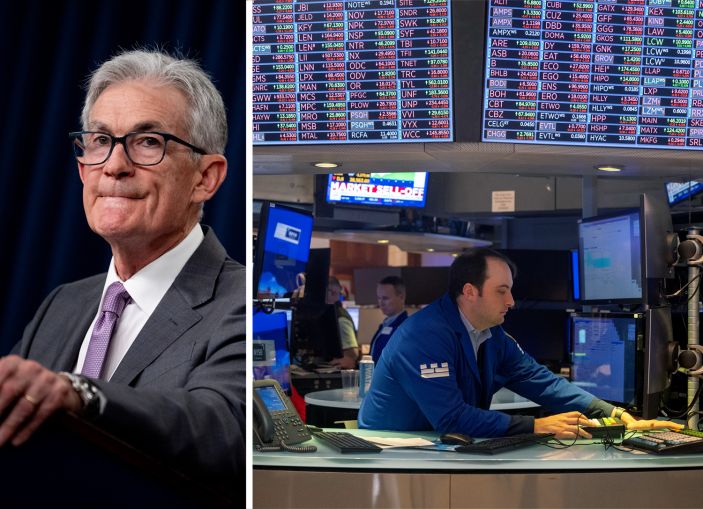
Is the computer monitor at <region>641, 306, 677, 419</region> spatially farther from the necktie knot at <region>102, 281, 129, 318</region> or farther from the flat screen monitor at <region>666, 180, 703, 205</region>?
the flat screen monitor at <region>666, 180, 703, 205</region>

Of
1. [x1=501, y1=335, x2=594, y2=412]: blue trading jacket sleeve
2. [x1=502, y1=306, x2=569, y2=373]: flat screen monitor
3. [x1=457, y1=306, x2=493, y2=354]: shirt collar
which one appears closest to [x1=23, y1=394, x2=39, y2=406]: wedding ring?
[x1=457, y1=306, x2=493, y2=354]: shirt collar

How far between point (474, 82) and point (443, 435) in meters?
1.29

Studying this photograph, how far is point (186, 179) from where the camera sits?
5.15ft

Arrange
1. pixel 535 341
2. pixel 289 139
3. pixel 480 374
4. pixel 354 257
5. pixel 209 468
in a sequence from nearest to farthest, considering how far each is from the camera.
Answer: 1. pixel 209 468
2. pixel 289 139
3. pixel 480 374
4. pixel 535 341
5. pixel 354 257

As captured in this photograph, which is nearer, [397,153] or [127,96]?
[127,96]

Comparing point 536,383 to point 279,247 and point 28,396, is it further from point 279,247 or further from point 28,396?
point 28,396

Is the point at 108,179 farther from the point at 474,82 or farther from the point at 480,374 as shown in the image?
the point at 480,374

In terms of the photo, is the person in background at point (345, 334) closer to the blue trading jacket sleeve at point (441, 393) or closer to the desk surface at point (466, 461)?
the blue trading jacket sleeve at point (441, 393)

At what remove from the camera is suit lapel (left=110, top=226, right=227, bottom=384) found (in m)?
1.49

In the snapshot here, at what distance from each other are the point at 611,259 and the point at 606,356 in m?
0.37

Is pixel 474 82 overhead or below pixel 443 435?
overhead

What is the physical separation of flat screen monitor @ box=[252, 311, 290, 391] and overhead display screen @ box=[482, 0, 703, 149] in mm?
1147

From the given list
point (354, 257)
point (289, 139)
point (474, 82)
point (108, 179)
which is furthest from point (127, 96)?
point (354, 257)

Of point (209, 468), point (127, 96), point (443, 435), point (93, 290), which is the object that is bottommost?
point (443, 435)
